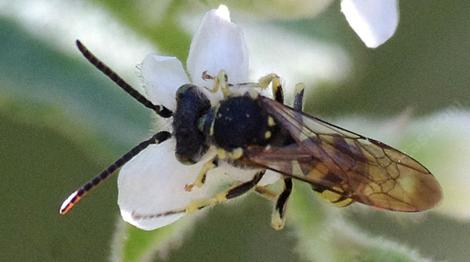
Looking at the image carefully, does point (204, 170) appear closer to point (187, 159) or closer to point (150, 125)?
point (187, 159)

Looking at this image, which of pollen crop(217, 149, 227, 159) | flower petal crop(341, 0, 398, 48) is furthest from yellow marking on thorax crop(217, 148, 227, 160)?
flower petal crop(341, 0, 398, 48)

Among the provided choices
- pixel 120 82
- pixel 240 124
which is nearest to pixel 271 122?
pixel 240 124

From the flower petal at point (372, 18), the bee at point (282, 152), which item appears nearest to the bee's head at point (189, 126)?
the bee at point (282, 152)

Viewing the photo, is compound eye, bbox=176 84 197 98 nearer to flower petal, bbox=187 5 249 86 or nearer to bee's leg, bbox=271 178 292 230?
flower petal, bbox=187 5 249 86

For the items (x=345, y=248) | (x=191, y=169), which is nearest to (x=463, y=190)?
(x=345, y=248)

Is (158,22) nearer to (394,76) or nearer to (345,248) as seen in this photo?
(345,248)

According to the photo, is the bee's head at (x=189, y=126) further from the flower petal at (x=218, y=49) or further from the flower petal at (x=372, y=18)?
the flower petal at (x=372, y=18)
